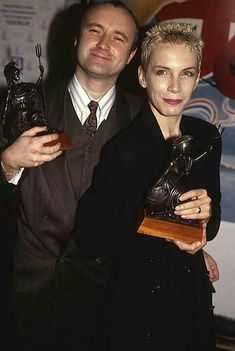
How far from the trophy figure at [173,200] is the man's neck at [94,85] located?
1.66ft

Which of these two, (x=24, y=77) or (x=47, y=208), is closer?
(x=47, y=208)

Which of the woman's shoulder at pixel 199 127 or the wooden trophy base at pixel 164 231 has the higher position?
the woman's shoulder at pixel 199 127

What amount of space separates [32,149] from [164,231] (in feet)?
1.56

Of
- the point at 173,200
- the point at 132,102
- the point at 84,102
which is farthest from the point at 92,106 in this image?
the point at 173,200

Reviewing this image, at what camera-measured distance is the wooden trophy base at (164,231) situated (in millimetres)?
1219

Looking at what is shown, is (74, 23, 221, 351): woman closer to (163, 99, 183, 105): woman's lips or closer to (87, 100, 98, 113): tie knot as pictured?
(163, 99, 183, 105): woman's lips

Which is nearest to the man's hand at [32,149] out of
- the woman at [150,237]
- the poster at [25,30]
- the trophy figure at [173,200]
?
the woman at [150,237]

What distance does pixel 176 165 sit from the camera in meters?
1.18

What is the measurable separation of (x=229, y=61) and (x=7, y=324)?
6.31 ft

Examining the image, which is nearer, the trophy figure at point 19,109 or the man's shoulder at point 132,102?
the trophy figure at point 19,109

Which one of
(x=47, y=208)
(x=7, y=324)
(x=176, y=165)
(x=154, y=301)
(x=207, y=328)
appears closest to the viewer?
(x=176, y=165)

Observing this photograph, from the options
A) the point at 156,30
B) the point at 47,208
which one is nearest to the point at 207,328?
the point at 47,208

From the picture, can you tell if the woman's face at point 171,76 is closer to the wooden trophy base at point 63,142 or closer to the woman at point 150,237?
the woman at point 150,237

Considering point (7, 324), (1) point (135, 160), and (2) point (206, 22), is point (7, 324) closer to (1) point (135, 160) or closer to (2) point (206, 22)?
(1) point (135, 160)
